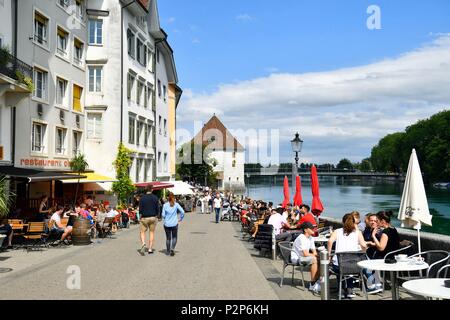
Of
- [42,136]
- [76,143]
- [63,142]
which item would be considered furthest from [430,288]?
[76,143]

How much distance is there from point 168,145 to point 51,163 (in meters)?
24.8

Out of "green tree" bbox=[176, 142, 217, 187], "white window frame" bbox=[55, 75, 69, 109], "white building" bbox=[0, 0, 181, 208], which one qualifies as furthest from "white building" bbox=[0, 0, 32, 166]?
"green tree" bbox=[176, 142, 217, 187]

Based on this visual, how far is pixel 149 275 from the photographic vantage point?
11.2 meters

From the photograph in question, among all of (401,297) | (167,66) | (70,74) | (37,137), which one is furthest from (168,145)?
(401,297)

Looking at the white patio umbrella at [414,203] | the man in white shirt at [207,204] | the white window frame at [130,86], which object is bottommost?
the man in white shirt at [207,204]

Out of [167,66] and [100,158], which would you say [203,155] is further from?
[100,158]

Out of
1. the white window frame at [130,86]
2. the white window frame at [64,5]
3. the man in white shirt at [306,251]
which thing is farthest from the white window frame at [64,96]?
the man in white shirt at [306,251]

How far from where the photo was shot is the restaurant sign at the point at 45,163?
2410 cm

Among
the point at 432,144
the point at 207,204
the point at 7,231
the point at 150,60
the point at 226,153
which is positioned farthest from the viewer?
the point at 226,153

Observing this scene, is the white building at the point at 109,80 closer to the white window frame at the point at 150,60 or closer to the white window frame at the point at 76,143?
the white window frame at the point at 76,143

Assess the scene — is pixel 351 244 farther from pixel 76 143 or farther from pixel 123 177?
pixel 76 143

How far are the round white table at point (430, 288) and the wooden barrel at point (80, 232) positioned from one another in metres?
12.9

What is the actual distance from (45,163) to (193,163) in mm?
50893

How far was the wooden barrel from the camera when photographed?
17266 mm
